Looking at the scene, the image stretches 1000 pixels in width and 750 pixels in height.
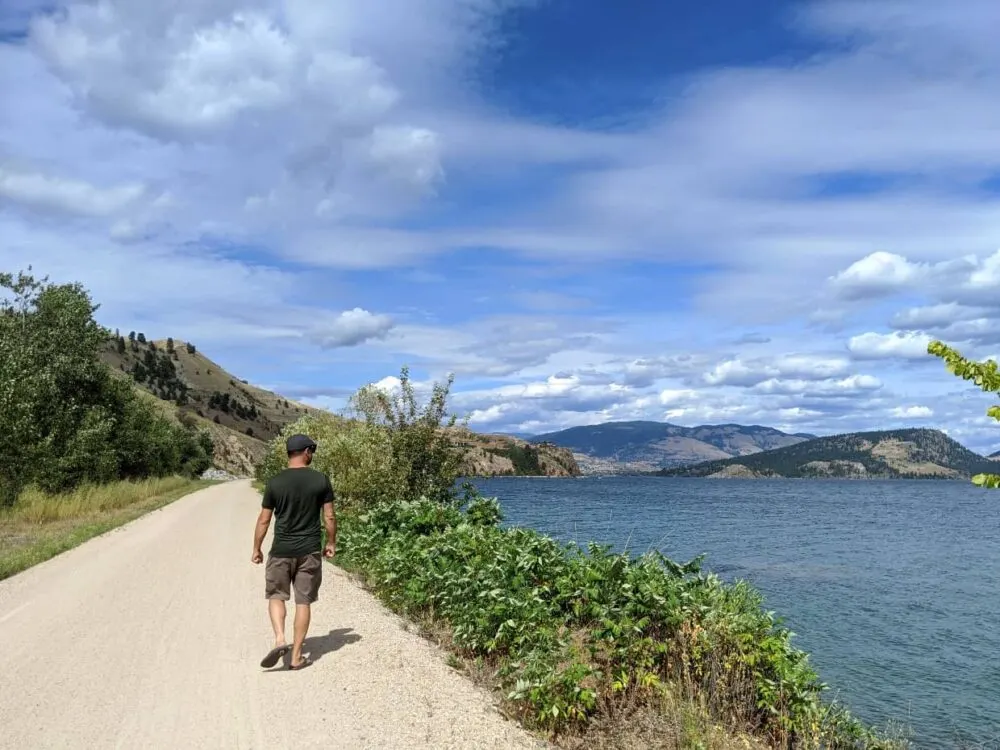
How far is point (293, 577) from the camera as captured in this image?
27.2 ft

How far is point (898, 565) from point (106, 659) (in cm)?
3129

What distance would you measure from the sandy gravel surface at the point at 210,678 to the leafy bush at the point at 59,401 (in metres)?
18.5

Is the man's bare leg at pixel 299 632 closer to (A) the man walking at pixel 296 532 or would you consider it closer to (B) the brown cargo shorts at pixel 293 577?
(A) the man walking at pixel 296 532

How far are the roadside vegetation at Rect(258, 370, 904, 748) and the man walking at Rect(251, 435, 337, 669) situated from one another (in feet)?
6.09

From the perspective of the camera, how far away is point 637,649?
7.05 metres

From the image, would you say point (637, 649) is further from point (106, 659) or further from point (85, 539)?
point (85, 539)

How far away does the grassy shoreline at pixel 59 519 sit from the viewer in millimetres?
16312

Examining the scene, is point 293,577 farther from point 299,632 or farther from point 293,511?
point 293,511

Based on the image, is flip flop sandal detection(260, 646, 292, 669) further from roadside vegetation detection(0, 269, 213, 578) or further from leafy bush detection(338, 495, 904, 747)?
roadside vegetation detection(0, 269, 213, 578)

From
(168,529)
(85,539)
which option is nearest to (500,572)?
(85,539)

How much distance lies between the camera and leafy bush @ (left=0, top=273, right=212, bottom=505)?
93.6ft

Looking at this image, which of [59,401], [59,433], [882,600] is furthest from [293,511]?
[59,401]

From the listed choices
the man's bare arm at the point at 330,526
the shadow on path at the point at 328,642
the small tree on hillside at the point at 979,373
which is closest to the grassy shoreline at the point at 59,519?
the shadow on path at the point at 328,642

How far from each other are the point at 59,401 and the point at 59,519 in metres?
13.4
